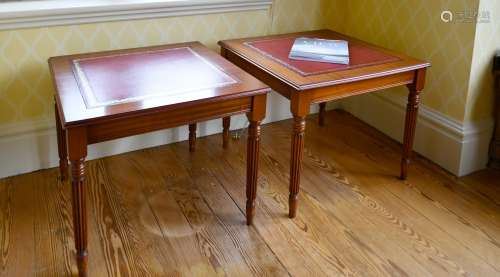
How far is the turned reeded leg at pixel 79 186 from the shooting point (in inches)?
59.6

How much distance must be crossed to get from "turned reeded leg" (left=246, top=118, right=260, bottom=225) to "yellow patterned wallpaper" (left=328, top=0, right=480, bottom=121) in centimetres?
100

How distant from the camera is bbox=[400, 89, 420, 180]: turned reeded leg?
215cm

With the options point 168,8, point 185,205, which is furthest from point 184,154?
point 168,8

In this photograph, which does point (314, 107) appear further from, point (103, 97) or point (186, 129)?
point (103, 97)

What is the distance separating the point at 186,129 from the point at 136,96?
37.0 inches

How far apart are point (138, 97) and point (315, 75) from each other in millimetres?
640

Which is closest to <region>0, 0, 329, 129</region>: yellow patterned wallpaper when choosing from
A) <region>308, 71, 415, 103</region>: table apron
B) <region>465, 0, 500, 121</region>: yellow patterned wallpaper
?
<region>308, 71, 415, 103</region>: table apron

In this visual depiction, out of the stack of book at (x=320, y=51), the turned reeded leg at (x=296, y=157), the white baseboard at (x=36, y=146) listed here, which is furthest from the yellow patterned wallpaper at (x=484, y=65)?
the white baseboard at (x=36, y=146)

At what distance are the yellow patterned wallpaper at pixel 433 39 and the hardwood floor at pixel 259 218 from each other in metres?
0.33

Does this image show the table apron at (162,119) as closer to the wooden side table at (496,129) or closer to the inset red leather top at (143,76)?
the inset red leather top at (143,76)

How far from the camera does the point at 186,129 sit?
261cm

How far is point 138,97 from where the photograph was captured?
167 centimetres

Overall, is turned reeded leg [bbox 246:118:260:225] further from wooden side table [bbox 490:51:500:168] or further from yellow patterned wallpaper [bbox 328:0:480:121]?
wooden side table [bbox 490:51:500:168]

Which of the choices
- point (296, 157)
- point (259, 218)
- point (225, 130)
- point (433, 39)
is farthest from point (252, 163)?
point (433, 39)
